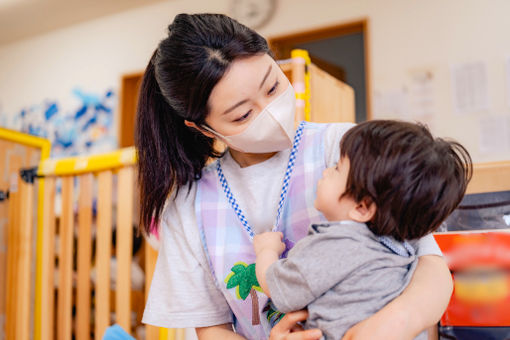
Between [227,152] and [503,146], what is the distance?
2.22 metres

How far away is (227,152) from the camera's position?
1.10 meters

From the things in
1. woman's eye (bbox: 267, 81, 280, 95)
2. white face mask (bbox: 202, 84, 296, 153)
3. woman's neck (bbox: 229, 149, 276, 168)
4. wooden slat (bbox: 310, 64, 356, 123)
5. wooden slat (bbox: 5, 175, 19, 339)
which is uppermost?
wooden slat (bbox: 310, 64, 356, 123)

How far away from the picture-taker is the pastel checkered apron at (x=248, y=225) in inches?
36.8

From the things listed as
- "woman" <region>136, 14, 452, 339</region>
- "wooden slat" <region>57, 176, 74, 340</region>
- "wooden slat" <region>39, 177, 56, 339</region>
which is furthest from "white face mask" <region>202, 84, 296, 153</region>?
"wooden slat" <region>39, 177, 56, 339</region>

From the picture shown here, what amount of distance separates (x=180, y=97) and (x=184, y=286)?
38 centimetres

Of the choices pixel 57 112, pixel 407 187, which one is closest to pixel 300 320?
pixel 407 187

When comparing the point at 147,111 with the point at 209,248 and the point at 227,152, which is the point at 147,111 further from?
the point at 209,248

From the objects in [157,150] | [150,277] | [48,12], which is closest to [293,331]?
[157,150]

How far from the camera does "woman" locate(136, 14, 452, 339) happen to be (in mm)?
877

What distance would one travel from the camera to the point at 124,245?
1485 mm

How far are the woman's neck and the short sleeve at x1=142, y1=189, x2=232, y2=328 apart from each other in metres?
0.14

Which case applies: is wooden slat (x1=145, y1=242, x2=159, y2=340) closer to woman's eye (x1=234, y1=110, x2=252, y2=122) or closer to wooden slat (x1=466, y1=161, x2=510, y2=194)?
woman's eye (x1=234, y1=110, x2=252, y2=122)

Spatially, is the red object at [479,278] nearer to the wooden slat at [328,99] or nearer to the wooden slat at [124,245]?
the wooden slat at [328,99]

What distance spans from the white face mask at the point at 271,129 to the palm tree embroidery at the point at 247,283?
229mm
